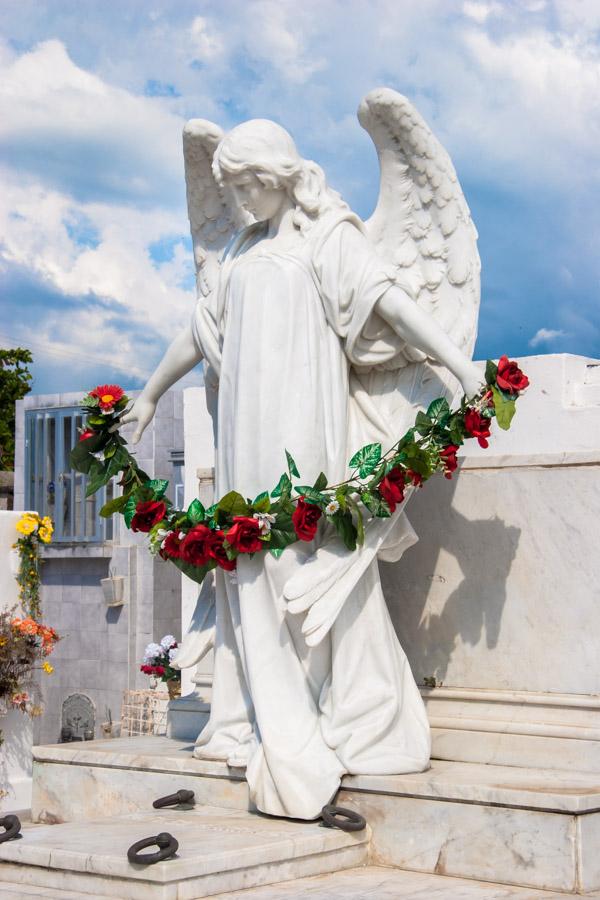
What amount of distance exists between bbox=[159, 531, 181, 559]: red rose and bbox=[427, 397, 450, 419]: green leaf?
Result: 985 mm

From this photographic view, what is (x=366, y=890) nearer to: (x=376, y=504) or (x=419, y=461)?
(x=376, y=504)

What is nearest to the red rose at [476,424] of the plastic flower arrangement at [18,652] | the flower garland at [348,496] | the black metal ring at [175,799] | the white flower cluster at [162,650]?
the flower garland at [348,496]

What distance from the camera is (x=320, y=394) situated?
430 centimetres

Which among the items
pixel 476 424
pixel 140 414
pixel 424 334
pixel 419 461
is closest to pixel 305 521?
pixel 419 461

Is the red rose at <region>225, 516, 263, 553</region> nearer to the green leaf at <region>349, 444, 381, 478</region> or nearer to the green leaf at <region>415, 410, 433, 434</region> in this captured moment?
the green leaf at <region>349, 444, 381, 478</region>

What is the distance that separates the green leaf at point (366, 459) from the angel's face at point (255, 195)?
935mm

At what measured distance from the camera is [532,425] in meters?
4.82

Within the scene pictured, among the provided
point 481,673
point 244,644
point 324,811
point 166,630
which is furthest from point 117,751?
point 166,630

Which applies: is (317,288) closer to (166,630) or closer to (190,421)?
(190,421)

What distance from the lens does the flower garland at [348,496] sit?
4062mm

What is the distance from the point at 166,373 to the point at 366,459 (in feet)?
3.52

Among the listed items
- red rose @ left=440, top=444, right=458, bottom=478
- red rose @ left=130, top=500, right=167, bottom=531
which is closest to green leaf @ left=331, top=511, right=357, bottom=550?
red rose @ left=440, top=444, right=458, bottom=478

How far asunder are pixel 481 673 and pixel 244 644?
853 mm

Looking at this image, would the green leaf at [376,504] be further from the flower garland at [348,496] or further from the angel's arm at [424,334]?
the angel's arm at [424,334]
